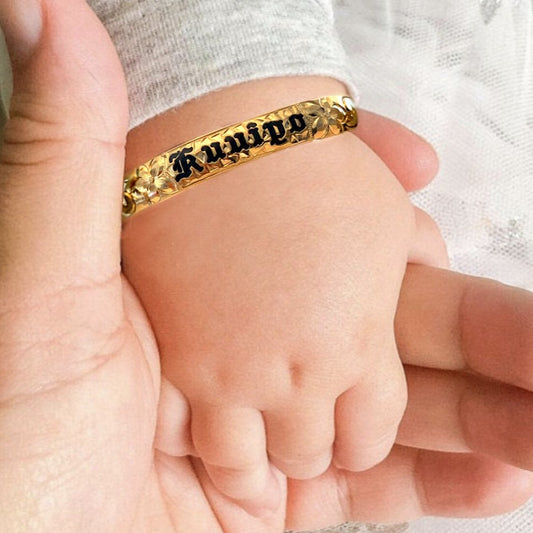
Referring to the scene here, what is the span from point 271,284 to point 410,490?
0.35 metres

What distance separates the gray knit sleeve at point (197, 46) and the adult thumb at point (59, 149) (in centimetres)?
8

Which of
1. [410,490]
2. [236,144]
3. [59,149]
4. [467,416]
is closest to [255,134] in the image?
[236,144]

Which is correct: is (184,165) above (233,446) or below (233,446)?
above

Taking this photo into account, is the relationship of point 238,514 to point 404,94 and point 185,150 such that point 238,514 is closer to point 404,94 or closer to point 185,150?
point 185,150

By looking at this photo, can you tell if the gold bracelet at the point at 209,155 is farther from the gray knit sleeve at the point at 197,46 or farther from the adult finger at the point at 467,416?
the adult finger at the point at 467,416

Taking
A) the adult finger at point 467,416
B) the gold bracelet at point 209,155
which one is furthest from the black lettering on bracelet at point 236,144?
the adult finger at point 467,416

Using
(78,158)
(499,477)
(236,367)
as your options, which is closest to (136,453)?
(236,367)

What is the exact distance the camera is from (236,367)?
527 mm

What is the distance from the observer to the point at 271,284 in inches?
20.6

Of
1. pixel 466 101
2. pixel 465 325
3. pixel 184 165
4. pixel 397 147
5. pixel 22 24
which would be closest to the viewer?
pixel 22 24

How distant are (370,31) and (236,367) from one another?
534 millimetres

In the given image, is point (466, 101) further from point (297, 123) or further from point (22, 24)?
point (22, 24)

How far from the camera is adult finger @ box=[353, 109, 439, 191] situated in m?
0.73

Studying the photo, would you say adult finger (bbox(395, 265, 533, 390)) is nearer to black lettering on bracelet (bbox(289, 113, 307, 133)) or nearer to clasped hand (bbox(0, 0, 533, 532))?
clasped hand (bbox(0, 0, 533, 532))
